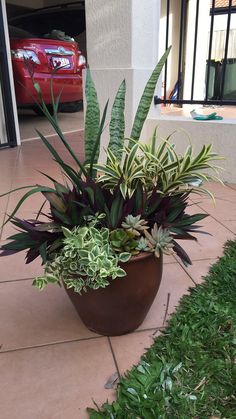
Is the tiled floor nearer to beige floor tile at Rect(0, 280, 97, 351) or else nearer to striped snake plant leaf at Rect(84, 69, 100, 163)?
beige floor tile at Rect(0, 280, 97, 351)

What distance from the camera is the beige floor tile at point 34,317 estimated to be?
146 centimetres

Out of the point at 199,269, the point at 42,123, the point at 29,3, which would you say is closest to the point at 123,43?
the point at 199,269

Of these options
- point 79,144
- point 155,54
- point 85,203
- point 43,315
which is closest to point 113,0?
point 155,54

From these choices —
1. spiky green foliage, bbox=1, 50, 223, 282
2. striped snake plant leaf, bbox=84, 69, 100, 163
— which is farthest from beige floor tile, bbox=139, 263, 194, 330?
striped snake plant leaf, bbox=84, 69, 100, 163

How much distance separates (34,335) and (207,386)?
0.68 meters

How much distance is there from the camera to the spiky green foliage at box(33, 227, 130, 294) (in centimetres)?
119

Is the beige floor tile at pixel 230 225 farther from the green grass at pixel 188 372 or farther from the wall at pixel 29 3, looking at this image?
the wall at pixel 29 3

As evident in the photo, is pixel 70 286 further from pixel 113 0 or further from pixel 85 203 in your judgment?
pixel 113 0

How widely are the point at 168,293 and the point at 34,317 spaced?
0.61 meters

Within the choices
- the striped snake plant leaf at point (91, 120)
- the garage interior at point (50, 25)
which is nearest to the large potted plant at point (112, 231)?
the striped snake plant leaf at point (91, 120)

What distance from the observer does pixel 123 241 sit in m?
1.26

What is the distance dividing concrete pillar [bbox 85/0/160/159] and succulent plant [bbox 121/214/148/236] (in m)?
2.20

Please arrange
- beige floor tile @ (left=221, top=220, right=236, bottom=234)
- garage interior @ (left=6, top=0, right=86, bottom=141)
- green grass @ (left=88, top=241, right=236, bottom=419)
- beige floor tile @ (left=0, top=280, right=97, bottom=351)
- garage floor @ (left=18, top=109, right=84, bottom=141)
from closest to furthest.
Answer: green grass @ (left=88, top=241, right=236, bottom=419) → beige floor tile @ (left=0, top=280, right=97, bottom=351) → beige floor tile @ (left=221, top=220, right=236, bottom=234) → garage floor @ (left=18, top=109, right=84, bottom=141) → garage interior @ (left=6, top=0, right=86, bottom=141)

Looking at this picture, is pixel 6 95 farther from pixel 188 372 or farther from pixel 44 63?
pixel 188 372
